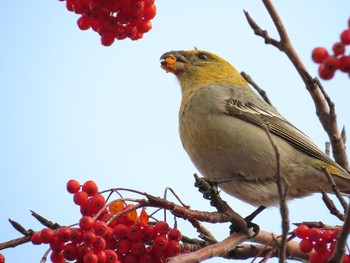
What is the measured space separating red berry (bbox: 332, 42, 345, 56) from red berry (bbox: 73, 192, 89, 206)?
162 centimetres

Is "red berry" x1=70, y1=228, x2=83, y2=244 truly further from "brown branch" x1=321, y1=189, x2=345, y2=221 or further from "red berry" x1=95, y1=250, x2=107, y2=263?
"brown branch" x1=321, y1=189, x2=345, y2=221

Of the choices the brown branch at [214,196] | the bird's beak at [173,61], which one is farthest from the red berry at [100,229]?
the bird's beak at [173,61]

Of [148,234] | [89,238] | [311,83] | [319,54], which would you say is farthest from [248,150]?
[319,54]

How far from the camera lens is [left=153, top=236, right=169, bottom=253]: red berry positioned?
320 cm

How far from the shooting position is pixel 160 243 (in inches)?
126

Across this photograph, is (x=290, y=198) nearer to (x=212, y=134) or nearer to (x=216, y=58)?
(x=212, y=134)

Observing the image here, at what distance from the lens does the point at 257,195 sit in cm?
495

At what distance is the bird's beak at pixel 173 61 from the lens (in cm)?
614

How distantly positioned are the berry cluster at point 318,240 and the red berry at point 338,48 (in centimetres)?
109

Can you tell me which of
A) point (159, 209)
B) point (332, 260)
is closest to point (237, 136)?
point (159, 209)

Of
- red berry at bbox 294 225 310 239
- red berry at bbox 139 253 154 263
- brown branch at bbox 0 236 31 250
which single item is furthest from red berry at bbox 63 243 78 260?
red berry at bbox 294 225 310 239

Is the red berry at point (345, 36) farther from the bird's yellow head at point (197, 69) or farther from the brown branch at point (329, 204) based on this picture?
the bird's yellow head at point (197, 69)

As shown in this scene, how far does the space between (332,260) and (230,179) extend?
2.69 metres

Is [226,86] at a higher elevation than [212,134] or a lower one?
higher
